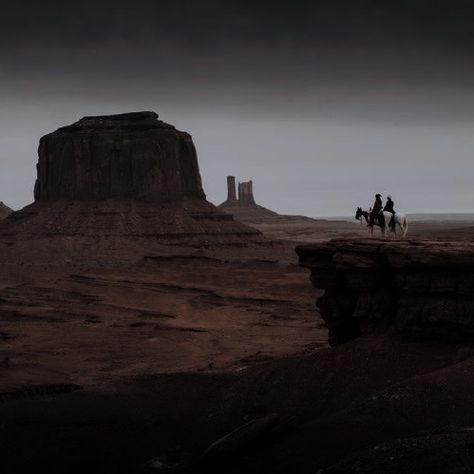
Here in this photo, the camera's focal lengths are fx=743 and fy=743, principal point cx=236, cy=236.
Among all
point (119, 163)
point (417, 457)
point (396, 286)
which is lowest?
point (417, 457)

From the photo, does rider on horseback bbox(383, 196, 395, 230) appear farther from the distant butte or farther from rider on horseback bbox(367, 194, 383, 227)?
the distant butte

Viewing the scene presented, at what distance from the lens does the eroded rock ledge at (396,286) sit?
2250 centimetres

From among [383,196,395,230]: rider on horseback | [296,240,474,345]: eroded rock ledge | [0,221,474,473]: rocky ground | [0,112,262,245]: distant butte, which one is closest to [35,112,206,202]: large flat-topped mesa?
[0,112,262,245]: distant butte

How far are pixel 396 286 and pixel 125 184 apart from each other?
73.7m

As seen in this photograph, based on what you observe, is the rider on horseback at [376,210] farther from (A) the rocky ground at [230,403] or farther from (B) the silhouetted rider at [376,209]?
(A) the rocky ground at [230,403]

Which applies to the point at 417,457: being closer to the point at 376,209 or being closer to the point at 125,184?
the point at 376,209

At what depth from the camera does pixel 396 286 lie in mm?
24109

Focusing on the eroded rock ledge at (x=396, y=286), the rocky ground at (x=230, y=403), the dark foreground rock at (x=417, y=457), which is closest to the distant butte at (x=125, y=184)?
the rocky ground at (x=230, y=403)

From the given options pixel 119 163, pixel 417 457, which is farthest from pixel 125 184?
pixel 417 457

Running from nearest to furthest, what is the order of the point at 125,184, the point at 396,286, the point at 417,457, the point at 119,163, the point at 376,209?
1. the point at 417,457
2. the point at 396,286
3. the point at 376,209
4. the point at 125,184
5. the point at 119,163

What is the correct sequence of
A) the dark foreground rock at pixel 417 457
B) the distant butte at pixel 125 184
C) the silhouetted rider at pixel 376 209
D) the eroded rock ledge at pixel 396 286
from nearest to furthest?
the dark foreground rock at pixel 417 457
the eroded rock ledge at pixel 396 286
the silhouetted rider at pixel 376 209
the distant butte at pixel 125 184

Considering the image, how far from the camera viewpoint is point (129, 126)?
9700 centimetres

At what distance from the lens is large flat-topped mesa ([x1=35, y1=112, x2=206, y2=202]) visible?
94500mm

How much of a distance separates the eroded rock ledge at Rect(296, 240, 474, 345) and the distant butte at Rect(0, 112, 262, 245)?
6180 cm
